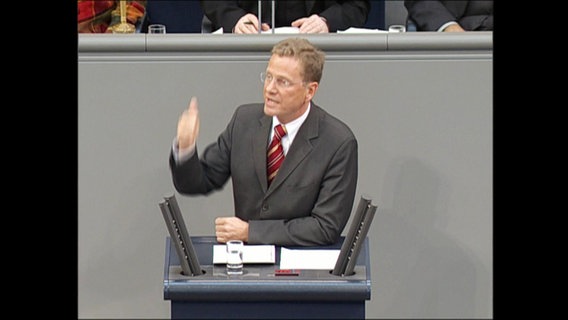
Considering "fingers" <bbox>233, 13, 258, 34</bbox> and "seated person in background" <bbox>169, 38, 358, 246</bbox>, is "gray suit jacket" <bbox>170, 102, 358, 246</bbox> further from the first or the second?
"fingers" <bbox>233, 13, 258, 34</bbox>

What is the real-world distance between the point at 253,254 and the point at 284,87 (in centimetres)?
66

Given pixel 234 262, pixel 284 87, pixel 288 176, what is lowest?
pixel 234 262

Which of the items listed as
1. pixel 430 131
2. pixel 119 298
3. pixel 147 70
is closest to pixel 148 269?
pixel 119 298

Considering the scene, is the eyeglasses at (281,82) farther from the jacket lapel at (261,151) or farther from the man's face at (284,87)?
the jacket lapel at (261,151)

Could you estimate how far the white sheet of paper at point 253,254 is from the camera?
7.06 metres

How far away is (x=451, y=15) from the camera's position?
8508 mm

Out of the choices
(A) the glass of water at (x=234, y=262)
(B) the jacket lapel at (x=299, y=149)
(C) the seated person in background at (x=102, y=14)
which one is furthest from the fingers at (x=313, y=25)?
(A) the glass of water at (x=234, y=262)

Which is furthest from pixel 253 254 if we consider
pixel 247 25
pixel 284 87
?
pixel 247 25

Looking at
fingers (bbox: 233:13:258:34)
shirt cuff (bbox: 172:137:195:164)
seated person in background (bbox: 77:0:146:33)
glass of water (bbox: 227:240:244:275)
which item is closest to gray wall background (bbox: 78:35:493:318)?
fingers (bbox: 233:13:258:34)

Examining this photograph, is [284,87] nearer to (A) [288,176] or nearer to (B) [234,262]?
(A) [288,176]

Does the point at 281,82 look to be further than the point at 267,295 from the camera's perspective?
Yes

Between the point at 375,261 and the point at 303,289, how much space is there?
44.3 inches

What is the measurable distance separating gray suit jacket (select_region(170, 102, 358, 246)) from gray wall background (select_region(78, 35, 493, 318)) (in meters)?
0.37

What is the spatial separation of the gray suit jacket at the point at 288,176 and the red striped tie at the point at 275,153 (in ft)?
0.08
